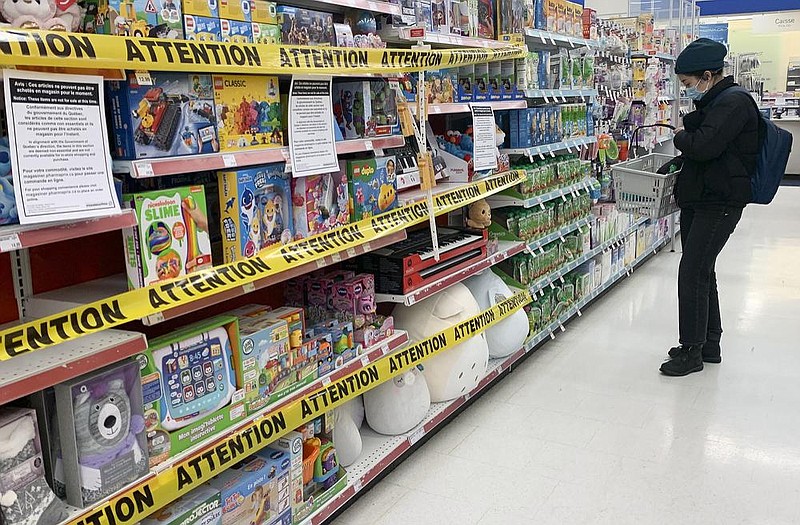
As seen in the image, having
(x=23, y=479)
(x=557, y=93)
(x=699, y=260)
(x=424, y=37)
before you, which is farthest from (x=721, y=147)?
(x=23, y=479)

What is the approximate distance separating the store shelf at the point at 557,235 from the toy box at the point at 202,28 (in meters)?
2.76

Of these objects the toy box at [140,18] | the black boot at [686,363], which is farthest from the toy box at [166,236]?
the black boot at [686,363]

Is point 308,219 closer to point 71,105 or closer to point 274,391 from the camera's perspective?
point 274,391

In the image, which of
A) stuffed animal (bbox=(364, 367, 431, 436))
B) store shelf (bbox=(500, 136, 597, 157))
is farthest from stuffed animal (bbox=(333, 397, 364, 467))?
store shelf (bbox=(500, 136, 597, 157))

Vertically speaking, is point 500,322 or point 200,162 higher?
point 200,162

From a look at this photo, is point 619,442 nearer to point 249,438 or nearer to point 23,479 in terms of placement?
point 249,438

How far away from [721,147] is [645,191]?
0.82m

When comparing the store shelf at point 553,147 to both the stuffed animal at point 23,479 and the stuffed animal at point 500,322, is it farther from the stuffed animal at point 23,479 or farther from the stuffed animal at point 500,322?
the stuffed animal at point 23,479

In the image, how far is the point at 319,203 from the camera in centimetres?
257

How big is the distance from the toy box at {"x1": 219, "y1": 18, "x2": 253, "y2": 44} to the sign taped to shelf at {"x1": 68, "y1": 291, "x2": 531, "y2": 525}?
1175mm

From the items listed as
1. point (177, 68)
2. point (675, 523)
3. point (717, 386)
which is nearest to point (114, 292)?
point (177, 68)

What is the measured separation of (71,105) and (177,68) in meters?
0.31

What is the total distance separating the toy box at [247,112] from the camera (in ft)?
6.96

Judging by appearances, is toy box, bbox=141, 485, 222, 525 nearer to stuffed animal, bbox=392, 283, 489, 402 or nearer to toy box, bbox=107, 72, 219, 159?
toy box, bbox=107, 72, 219, 159
